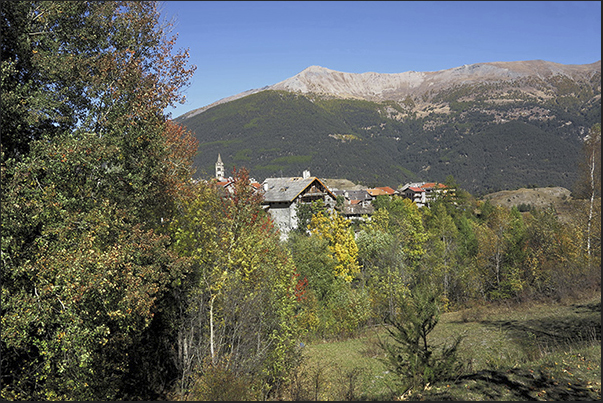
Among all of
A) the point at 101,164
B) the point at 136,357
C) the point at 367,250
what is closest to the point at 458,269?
the point at 367,250

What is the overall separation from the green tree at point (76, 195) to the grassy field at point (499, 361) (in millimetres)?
5197

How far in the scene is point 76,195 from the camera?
9.25 metres

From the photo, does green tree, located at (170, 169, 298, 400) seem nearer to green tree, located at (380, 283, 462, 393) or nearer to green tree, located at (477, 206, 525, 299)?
green tree, located at (380, 283, 462, 393)

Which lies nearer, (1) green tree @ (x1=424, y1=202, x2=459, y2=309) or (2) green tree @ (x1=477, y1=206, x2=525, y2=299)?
(2) green tree @ (x1=477, y1=206, x2=525, y2=299)

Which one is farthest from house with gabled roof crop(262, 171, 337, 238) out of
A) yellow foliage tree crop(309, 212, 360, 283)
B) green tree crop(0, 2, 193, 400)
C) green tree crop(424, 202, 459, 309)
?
green tree crop(0, 2, 193, 400)

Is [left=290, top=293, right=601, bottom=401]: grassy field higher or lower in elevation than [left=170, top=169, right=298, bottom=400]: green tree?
lower

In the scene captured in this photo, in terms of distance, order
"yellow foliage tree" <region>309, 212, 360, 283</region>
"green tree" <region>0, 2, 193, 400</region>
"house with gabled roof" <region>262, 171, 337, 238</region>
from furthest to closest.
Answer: "house with gabled roof" <region>262, 171, 337, 238</region>
"yellow foliage tree" <region>309, 212, 360, 283</region>
"green tree" <region>0, 2, 193, 400</region>

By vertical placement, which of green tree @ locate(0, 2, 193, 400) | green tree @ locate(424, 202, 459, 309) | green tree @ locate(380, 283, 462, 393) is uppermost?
green tree @ locate(0, 2, 193, 400)

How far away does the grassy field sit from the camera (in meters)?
8.18

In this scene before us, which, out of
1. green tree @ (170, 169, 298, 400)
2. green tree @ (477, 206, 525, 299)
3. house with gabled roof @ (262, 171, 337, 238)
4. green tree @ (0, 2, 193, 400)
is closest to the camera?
green tree @ (0, 2, 193, 400)

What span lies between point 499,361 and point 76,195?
12.4 meters

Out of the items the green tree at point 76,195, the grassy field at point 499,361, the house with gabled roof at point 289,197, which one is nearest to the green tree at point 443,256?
the grassy field at point 499,361

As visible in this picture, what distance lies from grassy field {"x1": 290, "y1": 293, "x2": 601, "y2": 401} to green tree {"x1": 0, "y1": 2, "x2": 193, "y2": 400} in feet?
17.1

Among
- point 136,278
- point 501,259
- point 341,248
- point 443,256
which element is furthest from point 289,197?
point 136,278
